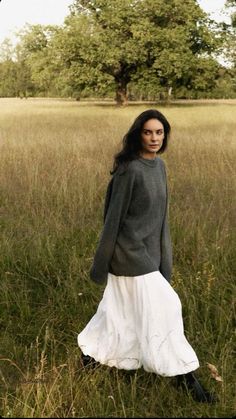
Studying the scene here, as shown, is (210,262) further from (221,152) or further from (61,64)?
(61,64)

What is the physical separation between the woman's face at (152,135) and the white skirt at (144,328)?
0.64 meters

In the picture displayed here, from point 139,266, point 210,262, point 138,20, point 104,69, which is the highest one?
point 138,20

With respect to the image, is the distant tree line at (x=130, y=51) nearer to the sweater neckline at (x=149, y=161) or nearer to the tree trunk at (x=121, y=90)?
the tree trunk at (x=121, y=90)

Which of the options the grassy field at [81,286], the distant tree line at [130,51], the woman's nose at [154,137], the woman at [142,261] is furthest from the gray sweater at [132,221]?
the distant tree line at [130,51]

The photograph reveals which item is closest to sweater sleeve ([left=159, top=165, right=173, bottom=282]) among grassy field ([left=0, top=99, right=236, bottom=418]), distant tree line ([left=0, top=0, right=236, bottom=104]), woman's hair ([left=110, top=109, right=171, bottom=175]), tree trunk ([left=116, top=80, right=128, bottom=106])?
woman's hair ([left=110, top=109, right=171, bottom=175])

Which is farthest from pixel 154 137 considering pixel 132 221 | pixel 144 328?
pixel 144 328

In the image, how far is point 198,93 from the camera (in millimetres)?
34781

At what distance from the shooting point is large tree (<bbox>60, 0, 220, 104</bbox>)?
2427 cm

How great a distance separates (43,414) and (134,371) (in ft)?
2.21

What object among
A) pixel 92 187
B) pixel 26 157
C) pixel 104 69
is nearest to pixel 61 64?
pixel 104 69

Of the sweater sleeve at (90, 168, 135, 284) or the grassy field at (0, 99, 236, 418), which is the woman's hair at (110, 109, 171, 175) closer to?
the sweater sleeve at (90, 168, 135, 284)

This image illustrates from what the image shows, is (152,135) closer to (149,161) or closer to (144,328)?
(149,161)

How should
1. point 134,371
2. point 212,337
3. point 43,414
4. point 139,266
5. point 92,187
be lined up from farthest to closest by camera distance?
point 92,187 < point 212,337 < point 134,371 < point 139,266 < point 43,414

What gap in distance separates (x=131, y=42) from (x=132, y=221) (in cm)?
2646
